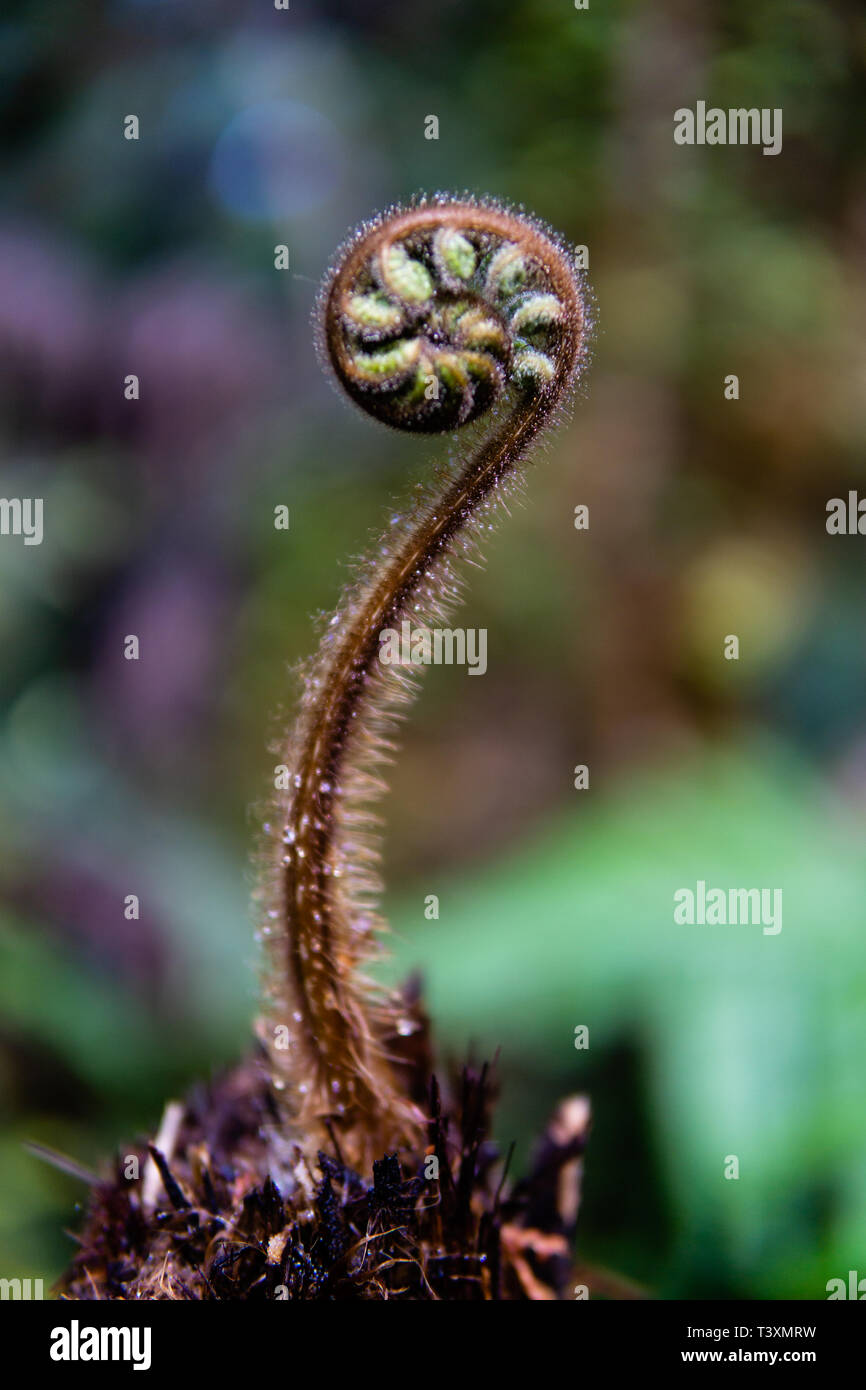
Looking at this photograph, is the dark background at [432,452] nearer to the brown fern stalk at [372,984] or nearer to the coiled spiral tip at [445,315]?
the brown fern stalk at [372,984]

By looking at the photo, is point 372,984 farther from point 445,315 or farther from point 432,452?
point 432,452

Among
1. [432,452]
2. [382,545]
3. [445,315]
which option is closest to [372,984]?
[382,545]

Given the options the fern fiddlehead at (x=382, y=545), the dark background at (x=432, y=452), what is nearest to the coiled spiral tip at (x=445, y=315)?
the fern fiddlehead at (x=382, y=545)

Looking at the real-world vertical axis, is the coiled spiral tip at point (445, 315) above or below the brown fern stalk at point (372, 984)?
above

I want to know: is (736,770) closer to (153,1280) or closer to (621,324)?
(621,324)

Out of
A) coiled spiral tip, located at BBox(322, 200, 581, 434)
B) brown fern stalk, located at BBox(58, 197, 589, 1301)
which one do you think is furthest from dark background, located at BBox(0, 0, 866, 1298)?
coiled spiral tip, located at BBox(322, 200, 581, 434)

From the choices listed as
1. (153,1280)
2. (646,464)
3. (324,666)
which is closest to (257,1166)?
(153,1280)

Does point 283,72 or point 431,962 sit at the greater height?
point 283,72
